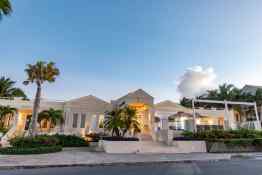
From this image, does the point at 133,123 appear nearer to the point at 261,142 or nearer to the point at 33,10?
the point at 261,142

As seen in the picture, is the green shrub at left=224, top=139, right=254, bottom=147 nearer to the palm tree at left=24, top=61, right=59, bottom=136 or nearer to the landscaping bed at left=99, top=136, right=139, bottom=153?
the landscaping bed at left=99, top=136, right=139, bottom=153

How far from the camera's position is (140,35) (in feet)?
59.6

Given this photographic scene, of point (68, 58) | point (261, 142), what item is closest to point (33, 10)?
point (68, 58)

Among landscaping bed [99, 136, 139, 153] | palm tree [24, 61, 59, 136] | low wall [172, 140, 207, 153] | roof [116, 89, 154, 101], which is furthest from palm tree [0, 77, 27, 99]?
low wall [172, 140, 207, 153]

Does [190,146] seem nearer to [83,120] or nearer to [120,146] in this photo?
[120,146]

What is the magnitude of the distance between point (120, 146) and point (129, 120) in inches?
99.1

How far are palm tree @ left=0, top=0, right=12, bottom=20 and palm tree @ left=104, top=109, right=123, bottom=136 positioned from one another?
11.0 m

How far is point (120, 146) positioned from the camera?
1337 centimetres

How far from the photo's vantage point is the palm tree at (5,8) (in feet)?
36.1

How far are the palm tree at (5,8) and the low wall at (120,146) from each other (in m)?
11.7

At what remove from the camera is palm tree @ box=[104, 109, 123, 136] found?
14656 millimetres

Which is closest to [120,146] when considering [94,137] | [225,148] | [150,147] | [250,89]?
[150,147]

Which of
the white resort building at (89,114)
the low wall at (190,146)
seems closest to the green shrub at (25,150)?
the white resort building at (89,114)

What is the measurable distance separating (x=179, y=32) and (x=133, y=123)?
10.5m
